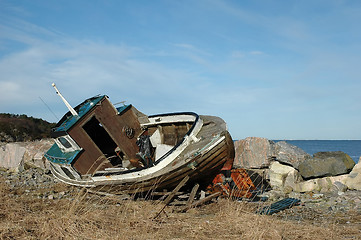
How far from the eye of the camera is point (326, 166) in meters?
11.3

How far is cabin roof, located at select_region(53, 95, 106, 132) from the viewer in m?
10.4

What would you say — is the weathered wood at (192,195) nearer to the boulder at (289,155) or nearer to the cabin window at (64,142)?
the cabin window at (64,142)

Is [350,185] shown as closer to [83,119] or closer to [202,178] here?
[202,178]

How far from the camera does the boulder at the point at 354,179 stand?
35.4ft

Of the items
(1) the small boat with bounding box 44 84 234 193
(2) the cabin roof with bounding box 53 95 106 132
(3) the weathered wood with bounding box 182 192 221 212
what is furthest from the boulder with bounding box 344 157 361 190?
(2) the cabin roof with bounding box 53 95 106 132

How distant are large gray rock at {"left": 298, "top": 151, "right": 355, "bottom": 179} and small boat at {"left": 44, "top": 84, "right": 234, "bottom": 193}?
13.6 ft

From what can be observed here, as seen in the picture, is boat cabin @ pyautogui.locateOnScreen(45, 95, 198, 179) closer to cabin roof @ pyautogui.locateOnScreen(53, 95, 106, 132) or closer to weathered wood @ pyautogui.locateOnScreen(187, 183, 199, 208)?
cabin roof @ pyautogui.locateOnScreen(53, 95, 106, 132)

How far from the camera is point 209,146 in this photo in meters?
7.84

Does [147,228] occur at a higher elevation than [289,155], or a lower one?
lower

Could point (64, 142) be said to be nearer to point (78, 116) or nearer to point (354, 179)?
point (78, 116)

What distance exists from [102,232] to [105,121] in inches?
232

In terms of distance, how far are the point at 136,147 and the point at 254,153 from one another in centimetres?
512

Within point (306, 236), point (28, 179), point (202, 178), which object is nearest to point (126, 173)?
point (202, 178)

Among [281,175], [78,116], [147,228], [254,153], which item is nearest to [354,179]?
[281,175]
